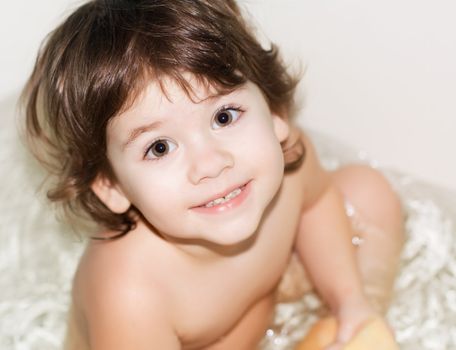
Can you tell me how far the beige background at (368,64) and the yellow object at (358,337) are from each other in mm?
433

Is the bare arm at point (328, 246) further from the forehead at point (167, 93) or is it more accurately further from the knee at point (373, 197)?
the forehead at point (167, 93)

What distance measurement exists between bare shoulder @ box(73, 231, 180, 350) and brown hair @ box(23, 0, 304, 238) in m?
0.05

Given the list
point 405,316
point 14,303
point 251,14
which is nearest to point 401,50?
point 251,14

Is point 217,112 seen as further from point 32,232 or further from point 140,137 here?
point 32,232

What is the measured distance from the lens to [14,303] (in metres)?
1.49

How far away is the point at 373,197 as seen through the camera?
1.51 meters

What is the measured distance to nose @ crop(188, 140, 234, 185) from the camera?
3.51ft

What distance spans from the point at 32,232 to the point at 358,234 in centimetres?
54

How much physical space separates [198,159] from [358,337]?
1.27 ft

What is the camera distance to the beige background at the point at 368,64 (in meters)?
1.60

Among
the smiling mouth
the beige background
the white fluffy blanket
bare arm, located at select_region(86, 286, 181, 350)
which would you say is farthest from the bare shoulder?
the beige background

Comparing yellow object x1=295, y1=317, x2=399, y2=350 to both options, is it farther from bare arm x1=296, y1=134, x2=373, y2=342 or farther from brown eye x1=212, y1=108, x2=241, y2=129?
brown eye x1=212, y1=108, x2=241, y2=129

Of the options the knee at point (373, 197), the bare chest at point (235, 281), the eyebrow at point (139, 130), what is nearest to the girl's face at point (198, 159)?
the eyebrow at point (139, 130)

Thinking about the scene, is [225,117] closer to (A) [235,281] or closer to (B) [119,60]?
(B) [119,60]
